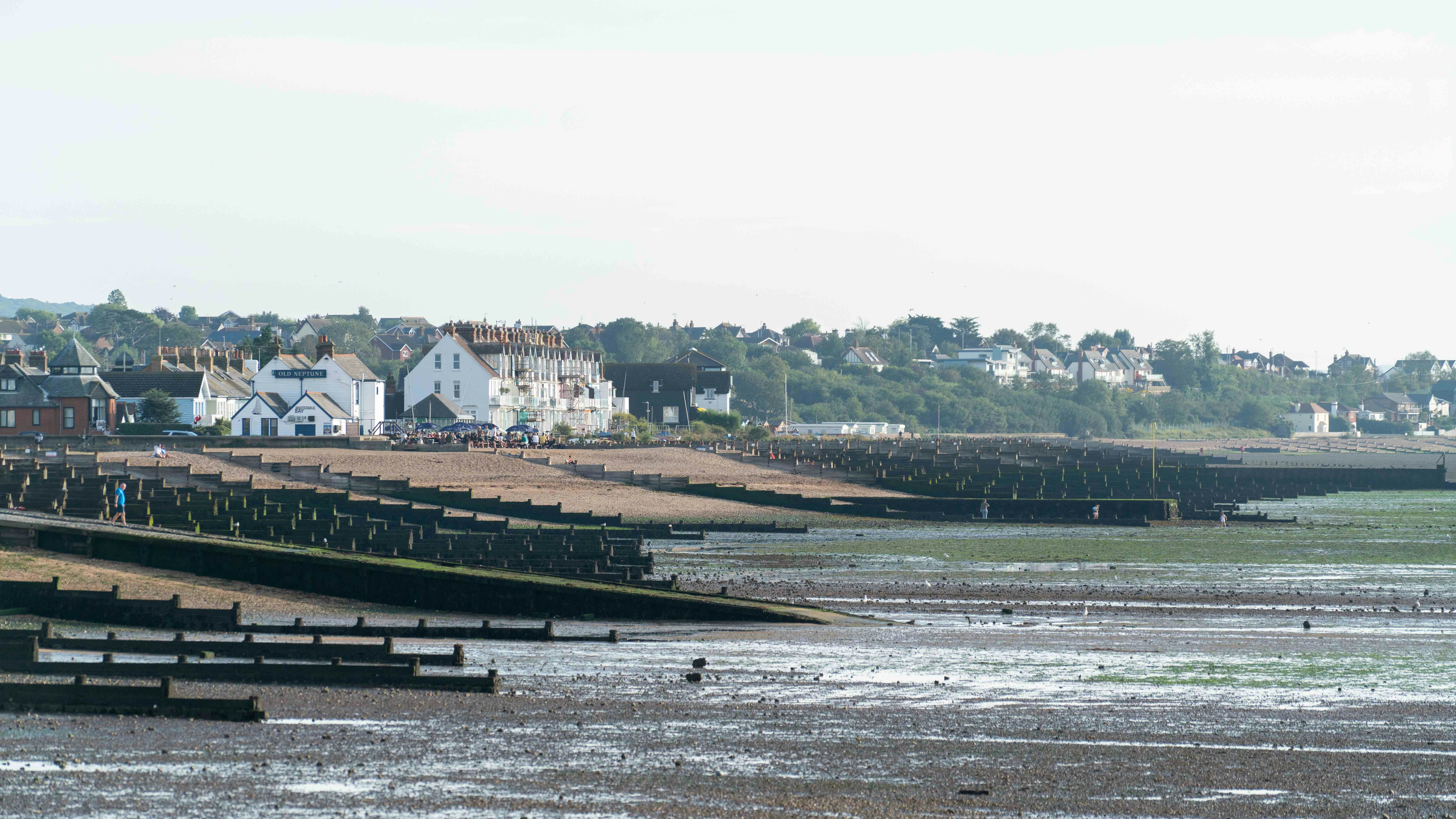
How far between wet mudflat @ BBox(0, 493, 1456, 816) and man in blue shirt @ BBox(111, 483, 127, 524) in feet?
55.7

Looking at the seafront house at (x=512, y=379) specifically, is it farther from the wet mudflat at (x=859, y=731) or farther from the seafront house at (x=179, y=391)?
the wet mudflat at (x=859, y=731)

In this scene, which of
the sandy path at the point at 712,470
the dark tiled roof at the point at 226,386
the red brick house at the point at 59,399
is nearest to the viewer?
the sandy path at the point at 712,470

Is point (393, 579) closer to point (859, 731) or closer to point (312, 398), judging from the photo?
point (859, 731)

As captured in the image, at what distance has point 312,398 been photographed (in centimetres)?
10350

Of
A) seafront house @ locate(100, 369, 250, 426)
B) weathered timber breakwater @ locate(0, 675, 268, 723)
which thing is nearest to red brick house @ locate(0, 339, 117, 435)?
seafront house @ locate(100, 369, 250, 426)

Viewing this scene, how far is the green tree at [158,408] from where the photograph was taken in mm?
95750

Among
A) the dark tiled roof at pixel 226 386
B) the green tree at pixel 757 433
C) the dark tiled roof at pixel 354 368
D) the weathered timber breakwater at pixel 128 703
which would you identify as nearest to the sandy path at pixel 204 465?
the dark tiled roof at pixel 226 386

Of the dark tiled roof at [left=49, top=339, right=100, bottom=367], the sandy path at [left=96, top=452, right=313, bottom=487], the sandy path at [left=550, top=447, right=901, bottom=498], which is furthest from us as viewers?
the dark tiled roof at [left=49, top=339, right=100, bottom=367]

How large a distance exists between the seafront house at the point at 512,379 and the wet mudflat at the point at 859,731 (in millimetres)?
95560

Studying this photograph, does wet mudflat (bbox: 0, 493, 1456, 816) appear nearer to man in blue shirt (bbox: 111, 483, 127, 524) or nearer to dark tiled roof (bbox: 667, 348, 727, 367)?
man in blue shirt (bbox: 111, 483, 127, 524)

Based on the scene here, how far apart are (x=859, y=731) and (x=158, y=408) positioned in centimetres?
8641

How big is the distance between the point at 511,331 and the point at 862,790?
424ft

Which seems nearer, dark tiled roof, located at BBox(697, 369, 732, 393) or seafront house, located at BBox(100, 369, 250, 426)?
seafront house, located at BBox(100, 369, 250, 426)

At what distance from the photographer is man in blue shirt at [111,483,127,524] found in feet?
129
